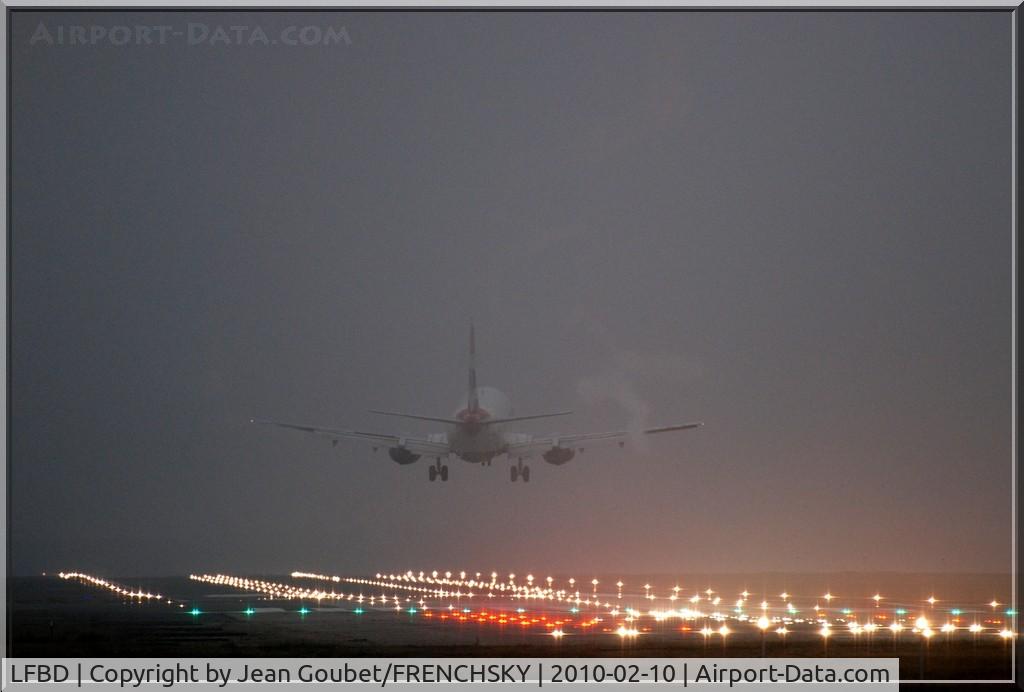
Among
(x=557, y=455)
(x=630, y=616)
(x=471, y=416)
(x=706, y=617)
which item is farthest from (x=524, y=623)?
(x=471, y=416)

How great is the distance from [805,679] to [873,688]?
8.06 feet

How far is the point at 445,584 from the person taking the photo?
112 m

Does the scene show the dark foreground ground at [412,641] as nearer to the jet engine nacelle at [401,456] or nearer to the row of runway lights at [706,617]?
the row of runway lights at [706,617]

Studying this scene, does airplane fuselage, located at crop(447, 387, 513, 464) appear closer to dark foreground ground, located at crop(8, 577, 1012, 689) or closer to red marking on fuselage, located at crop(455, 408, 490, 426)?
red marking on fuselage, located at crop(455, 408, 490, 426)

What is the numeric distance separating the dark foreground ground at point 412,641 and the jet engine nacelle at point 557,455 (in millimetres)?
17650

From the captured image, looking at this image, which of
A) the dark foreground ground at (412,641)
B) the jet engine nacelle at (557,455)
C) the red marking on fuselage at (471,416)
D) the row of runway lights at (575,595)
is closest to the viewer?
the dark foreground ground at (412,641)

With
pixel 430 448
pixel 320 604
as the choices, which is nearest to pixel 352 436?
pixel 430 448

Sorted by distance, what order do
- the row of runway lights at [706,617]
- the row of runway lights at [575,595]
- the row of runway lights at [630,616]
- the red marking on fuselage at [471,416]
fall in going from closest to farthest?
1. the row of runway lights at [706,617]
2. the row of runway lights at [630,616]
3. the row of runway lights at [575,595]
4. the red marking on fuselage at [471,416]

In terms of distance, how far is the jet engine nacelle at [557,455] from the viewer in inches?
3278

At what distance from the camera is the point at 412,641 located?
5356cm

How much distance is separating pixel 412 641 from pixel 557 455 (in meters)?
31.5

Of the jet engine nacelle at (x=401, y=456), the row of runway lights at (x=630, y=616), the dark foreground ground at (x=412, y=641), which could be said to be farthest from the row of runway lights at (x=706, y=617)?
the jet engine nacelle at (x=401, y=456)

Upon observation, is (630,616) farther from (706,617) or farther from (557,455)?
(557,455)

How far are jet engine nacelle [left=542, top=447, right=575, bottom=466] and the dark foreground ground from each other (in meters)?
17.6
